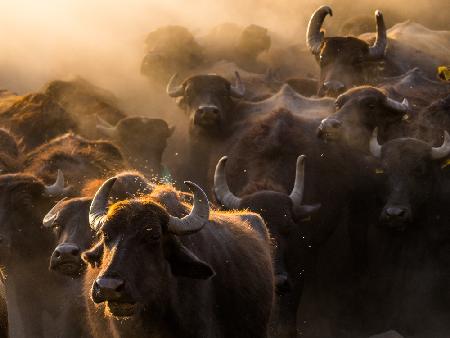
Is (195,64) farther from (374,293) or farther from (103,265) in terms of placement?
(103,265)

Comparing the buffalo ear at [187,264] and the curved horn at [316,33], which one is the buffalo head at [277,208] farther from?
the curved horn at [316,33]

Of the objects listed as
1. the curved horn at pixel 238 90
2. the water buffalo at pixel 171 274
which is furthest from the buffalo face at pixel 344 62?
the water buffalo at pixel 171 274

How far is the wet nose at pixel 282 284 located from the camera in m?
9.35

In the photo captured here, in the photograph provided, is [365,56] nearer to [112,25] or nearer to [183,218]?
[183,218]

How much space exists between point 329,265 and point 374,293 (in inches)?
27.9

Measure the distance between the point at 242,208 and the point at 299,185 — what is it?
965 millimetres

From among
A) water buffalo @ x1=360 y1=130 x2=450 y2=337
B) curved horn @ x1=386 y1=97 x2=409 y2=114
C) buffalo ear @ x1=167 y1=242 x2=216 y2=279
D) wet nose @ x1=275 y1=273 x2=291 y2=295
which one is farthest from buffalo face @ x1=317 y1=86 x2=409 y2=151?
buffalo ear @ x1=167 y1=242 x2=216 y2=279

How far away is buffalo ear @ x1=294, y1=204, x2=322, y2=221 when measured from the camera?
10.3 m

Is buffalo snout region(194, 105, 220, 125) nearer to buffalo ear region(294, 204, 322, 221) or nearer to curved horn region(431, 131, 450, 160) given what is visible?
buffalo ear region(294, 204, 322, 221)

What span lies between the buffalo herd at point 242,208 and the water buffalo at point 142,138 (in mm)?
27

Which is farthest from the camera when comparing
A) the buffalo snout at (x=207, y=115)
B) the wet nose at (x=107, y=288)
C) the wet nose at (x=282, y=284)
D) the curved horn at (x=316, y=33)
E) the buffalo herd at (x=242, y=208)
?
the curved horn at (x=316, y=33)

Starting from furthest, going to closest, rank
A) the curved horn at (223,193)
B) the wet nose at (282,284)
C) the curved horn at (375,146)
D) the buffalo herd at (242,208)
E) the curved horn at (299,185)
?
the curved horn at (375,146)
the curved horn at (299,185)
the curved horn at (223,193)
the wet nose at (282,284)
the buffalo herd at (242,208)

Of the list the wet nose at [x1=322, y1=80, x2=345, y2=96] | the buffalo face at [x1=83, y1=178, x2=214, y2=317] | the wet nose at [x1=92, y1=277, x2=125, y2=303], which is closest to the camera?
the wet nose at [x1=92, y1=277, x2=125, y2=303]

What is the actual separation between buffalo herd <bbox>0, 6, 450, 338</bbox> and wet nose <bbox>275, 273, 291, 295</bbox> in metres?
0.02
